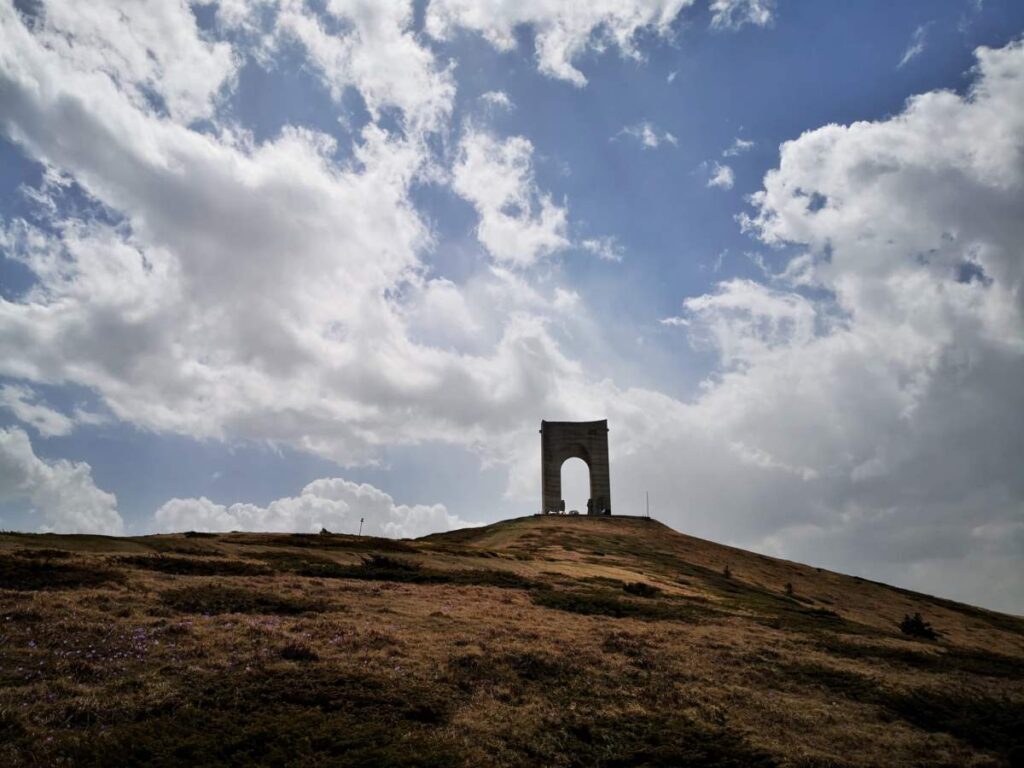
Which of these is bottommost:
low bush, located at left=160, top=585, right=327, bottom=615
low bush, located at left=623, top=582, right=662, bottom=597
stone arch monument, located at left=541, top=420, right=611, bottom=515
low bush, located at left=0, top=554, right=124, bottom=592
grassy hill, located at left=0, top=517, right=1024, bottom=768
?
grassy hill, located at left=0, top=517, right=1024, bottom=768

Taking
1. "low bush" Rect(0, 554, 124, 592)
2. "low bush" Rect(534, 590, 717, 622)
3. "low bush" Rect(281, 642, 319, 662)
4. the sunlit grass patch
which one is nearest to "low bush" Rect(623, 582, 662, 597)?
"low bush" Rect(534, 590, 717, 622)

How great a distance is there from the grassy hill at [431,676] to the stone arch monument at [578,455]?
46.2 meters

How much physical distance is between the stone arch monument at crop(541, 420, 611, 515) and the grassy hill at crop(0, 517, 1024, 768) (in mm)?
46159

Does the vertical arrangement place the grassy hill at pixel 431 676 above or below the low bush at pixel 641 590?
below

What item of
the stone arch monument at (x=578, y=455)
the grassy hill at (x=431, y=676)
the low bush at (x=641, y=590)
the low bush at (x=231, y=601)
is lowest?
the grassy hill at (x=431, y=676)

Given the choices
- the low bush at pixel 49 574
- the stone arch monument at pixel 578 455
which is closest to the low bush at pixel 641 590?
the low bush at pixel 49 574

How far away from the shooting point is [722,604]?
32719 millimetres

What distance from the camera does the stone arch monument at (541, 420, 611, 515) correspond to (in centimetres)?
7669

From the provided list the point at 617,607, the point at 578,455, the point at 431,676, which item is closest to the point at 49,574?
the point at 431,676

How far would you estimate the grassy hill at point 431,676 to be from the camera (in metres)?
11.6

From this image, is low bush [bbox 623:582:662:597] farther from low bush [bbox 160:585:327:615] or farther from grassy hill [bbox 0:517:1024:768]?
low bush [bbox 160:585:327:615]

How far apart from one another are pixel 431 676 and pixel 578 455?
63305mm

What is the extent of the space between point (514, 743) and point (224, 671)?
6.51 m

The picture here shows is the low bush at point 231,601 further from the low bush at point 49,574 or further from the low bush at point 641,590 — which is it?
the low bush at point 641,590
